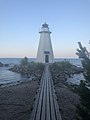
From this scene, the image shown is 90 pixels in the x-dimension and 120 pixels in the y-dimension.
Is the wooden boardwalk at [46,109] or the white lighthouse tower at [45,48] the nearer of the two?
the wooden boardwalk at [46,109]

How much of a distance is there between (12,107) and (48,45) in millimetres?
33628

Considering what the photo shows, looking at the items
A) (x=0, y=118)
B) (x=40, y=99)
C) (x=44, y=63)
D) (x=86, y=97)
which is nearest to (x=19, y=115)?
(x=0, y=118)

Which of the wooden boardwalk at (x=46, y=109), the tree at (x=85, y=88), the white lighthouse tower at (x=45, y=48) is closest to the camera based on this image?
the tree at (x=85, y=88)

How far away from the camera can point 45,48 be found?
156ft

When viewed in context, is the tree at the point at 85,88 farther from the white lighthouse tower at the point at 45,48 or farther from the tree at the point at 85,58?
the white lighthouse tower at the point at 45,48

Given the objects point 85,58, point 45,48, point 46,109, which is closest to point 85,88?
point 85,58

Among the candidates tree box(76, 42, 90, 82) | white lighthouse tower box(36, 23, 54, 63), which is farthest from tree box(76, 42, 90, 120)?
white lighthouse tower box(36, 23, 54, 63)

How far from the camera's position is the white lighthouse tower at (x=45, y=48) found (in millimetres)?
47503

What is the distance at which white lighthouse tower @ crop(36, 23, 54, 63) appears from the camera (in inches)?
1870

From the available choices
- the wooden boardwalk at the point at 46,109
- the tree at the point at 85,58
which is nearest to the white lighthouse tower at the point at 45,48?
the wooden boardwalk at the point at 46,109

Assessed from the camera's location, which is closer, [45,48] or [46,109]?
[46,109]

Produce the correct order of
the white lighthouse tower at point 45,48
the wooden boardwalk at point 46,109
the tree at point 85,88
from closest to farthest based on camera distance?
1. the tree at point 85,88
2. the wooden boardwalk at point 46,109
3. the white lighthouse tower at point 45,48

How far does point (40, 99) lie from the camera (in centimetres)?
1673

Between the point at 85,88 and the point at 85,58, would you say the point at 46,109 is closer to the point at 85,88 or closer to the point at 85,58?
the point at 85,88
